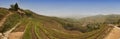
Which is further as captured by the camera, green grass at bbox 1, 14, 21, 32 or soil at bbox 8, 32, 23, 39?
green grass at bbox 1, 14, 21, 32

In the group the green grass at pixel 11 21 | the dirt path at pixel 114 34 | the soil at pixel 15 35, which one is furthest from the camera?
the green grass at pixel 11 21

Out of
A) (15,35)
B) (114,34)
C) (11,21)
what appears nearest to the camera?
(114,34)

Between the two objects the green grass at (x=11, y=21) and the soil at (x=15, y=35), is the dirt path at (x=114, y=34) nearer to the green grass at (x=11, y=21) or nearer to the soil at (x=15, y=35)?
the soil at (x=15, y=35)

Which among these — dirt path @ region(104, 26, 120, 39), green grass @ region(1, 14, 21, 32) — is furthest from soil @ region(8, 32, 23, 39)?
dirt path @ region(104, 26, 120, 39)

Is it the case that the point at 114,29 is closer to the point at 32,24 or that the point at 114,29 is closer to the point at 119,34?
the point at 119,34

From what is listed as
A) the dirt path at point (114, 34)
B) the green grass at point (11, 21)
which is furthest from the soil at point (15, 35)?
the dirt path at point (114, 34)

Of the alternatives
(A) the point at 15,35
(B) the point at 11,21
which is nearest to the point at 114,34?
(A) the point at 15,35

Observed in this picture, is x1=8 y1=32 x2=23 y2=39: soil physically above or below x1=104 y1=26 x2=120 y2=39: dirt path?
below

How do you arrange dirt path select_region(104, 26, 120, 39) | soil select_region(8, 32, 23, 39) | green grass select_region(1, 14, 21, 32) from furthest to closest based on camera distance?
green grass select_region(1, 14, 21, 32)
soil select_region(8, 32, 23, 39)
dirt path select_region(104, 26, 120, 39)

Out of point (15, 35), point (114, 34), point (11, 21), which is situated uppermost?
point (11, 21)

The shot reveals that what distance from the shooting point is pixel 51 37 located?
2322 cm

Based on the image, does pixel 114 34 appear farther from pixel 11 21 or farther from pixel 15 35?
pixel 11 21

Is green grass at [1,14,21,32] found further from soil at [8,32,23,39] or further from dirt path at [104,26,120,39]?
dirt path at [104,26,120,39]

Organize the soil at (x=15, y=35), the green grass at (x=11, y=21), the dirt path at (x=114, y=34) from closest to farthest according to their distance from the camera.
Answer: the dirt path at (x=114, y=34) < the soil at (x=15, y=35) < the green grass at (x=11, y=21)
